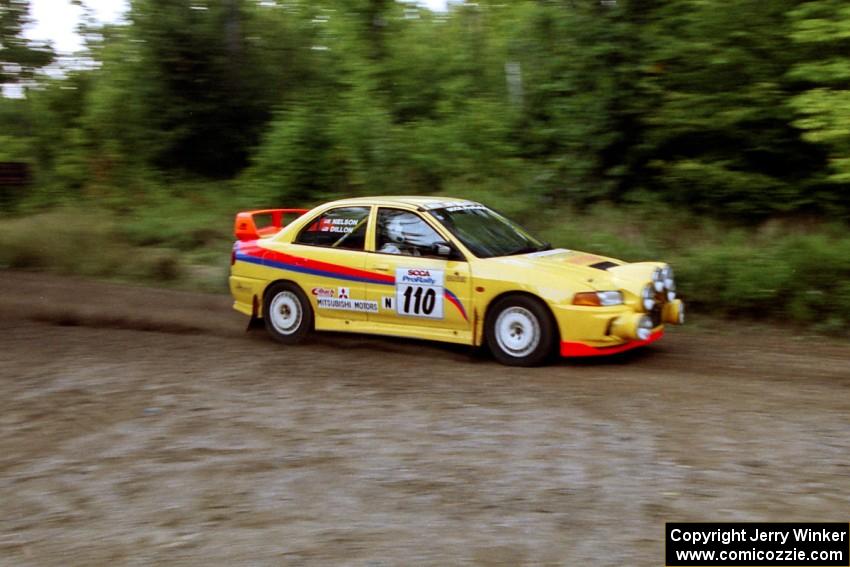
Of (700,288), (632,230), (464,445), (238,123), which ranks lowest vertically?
(464,445)

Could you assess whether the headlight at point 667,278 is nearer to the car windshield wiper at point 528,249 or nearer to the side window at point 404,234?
the car windshield wiper at point 528,249

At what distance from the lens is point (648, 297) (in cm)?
866

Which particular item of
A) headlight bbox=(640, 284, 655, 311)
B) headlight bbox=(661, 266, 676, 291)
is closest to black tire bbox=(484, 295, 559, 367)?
headlight bbox=(640, 284, 655, 311)

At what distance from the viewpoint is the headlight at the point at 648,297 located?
8.59 meters

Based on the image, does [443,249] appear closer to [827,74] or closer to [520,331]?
[520,331]

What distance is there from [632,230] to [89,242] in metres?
9.63

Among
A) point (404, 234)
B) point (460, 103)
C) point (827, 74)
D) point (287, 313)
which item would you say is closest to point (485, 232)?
point (404, 234)

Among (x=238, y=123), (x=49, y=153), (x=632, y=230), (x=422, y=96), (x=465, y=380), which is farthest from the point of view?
(x=49, y=153)

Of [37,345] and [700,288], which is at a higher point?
[700,288]

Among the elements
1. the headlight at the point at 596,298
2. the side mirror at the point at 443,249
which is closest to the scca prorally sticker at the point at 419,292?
the side mirror at the point at 443,249

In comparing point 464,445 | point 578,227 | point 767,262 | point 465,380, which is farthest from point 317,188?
point 464,445

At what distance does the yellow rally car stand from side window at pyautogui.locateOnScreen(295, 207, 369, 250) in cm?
Result: 1

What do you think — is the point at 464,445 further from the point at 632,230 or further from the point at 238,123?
the point at 238,123

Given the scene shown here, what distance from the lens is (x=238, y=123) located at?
2241 cm
